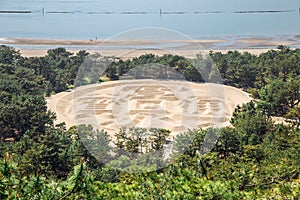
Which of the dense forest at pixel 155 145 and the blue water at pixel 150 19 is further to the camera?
the blue water at pixel 150 19

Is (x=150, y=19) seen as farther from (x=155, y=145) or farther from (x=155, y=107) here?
(x=155, y=145)

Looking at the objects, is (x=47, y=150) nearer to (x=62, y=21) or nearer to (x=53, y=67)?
(x=53, y=67)

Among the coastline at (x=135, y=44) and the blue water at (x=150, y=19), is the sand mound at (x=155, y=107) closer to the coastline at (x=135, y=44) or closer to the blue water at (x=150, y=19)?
the coastline at (x=135, y=44)

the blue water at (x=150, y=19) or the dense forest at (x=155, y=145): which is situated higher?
the blue water at (x=150, y=19)

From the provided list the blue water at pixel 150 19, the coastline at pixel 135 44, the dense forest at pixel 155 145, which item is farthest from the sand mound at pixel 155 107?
the blue water at pixel 150 19

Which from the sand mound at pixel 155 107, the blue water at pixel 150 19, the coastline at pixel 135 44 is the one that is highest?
the blue water at pixel 150 19
